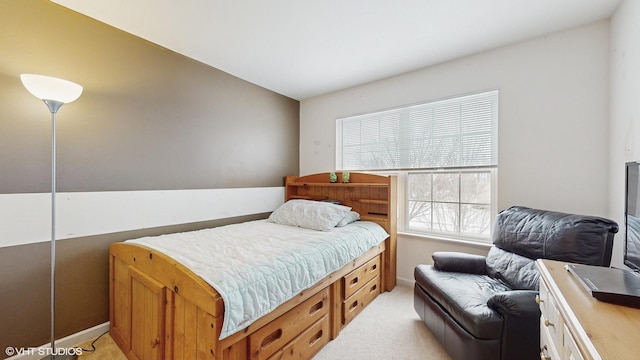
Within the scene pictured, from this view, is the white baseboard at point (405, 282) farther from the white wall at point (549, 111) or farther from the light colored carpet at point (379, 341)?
the light colored carpet at point (379, 341)

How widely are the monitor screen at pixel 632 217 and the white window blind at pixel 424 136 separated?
131 centimetres

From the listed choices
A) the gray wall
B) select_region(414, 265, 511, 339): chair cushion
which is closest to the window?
select_region(414, 265, 511, 339): chair cushion

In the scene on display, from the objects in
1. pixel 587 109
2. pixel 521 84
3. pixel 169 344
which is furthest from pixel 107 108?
pixel 587 109

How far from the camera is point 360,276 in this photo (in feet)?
7.65

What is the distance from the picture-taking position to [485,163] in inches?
96.4

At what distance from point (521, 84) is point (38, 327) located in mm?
4328

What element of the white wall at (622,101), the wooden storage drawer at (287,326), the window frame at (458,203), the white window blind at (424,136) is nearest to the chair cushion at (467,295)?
the window frame at (458,203)

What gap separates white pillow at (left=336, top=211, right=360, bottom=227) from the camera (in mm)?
2628

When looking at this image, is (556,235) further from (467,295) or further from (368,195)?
(368,195)

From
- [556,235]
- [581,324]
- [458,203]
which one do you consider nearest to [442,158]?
[458,203]

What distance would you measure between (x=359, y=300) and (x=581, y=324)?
179 cm

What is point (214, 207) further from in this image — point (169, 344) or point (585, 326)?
point (585, 326)

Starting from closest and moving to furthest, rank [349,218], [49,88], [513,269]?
[49,88] < [513,269] < [349,218]

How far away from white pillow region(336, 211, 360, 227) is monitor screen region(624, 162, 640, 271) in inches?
75.4
